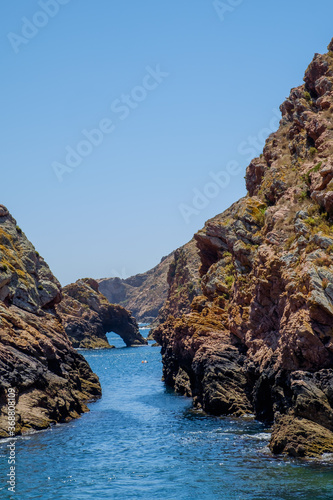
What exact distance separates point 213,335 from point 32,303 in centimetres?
1933

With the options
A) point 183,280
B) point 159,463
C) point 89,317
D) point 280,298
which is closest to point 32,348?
point 159,463

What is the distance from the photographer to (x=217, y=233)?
75875mm

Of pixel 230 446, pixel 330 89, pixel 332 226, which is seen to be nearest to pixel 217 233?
pixel 330 89

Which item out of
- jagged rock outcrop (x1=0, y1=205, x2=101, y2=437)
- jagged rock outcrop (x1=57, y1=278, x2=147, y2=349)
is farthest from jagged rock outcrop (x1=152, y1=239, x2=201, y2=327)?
jagged rock outcrop (x1=0, y1=205, x2=101, y2=437)

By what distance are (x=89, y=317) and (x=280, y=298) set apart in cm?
13138

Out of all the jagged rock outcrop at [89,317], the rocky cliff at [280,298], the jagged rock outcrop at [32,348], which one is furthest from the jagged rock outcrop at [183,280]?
the jagged rock outcrop at [32,348]

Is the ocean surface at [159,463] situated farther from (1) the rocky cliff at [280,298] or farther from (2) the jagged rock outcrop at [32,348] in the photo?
(1) the rocky cliff at [280,298]

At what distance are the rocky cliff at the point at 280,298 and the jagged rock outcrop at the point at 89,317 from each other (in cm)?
9244

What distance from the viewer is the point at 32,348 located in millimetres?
51000

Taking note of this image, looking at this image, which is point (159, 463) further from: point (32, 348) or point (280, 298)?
point (32, 348)

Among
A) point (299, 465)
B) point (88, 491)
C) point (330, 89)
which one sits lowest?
point (299, 465)

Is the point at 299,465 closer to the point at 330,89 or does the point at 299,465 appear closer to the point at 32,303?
the point at 32,303

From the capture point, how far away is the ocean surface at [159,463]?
31.8 m

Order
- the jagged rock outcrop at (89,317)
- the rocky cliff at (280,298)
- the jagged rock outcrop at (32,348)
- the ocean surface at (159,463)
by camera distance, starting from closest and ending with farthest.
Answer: the ocean surface at (159,463), the rocky cliff at (280,298), the jagged rock outcrop at (32,348), the jagged rock outcrop at (89,317)
